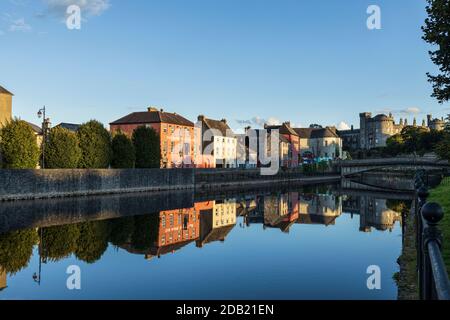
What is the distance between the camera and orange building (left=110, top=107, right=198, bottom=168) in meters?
76.2

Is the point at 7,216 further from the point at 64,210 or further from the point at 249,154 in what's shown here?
the point at 249,154

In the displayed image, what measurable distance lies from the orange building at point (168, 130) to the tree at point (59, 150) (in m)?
31.2

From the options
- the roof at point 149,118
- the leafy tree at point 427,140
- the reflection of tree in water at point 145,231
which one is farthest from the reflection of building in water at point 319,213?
the leafy tree at point 427,140

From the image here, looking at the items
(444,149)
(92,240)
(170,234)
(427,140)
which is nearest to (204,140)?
(427,140)

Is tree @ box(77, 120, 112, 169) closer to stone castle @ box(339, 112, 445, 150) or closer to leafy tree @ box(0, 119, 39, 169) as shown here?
leafy tree @ box(0, 119, 39, 169)

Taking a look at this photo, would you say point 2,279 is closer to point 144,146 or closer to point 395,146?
point 144,146

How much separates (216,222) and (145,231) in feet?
23.7

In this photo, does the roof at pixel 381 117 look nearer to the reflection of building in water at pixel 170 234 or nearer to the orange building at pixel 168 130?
the orange building at pixel 168 130

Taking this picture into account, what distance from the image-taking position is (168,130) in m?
77.9

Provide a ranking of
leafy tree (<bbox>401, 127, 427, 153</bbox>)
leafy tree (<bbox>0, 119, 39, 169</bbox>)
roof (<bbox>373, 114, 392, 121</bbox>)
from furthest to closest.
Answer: roof (<bbox>373, 114, 392, 121</bbox>), leafy tree (<bbox>401, 127, 427, 153</bbox>), leafy tree (<bbox>0, 119, 39, 169</bbox>)

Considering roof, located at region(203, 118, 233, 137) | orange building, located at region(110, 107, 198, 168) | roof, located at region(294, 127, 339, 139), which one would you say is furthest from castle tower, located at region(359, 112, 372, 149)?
orange building, located at region(110, 107, 198, 168)

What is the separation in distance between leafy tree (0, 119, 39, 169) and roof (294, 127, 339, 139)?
113747mm

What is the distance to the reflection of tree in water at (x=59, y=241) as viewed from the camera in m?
17.3
